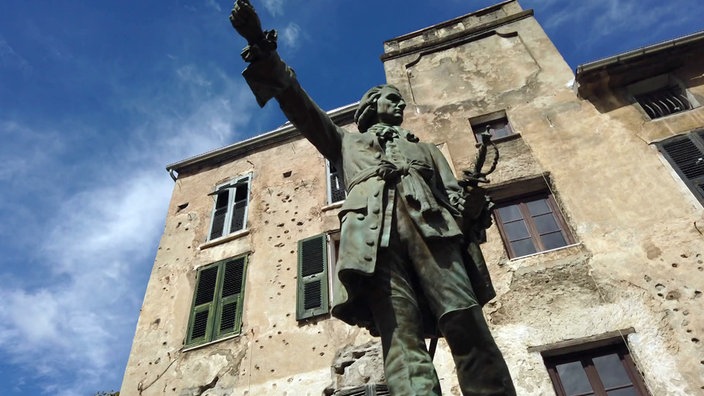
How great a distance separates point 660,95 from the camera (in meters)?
10.2

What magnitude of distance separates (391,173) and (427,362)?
3.76ft

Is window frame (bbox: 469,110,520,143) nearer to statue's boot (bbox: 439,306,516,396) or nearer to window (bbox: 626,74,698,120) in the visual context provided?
window (bbox: 626,74,698,120)

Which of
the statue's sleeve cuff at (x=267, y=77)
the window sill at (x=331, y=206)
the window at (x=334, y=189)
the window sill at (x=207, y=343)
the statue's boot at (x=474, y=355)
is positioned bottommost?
the statue's boot at (x=474, y=355)

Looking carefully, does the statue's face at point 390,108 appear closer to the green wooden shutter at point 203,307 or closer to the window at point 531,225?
the window at point 531,225

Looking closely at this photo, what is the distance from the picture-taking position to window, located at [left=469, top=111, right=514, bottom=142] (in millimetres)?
10594

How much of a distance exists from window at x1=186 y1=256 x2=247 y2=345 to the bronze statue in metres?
6.29

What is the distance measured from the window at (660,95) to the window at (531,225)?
2913 millimetres

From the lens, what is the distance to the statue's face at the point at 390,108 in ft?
12.4

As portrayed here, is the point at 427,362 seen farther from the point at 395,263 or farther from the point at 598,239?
the point at 598,239

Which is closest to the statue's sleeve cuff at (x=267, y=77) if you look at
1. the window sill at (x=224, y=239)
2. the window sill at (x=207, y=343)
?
the window sill at (x=207, y=343)

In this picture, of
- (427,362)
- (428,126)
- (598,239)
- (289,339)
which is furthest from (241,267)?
(427,362)

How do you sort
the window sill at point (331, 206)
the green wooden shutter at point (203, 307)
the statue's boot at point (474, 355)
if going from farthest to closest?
the window sill at point (331, 206)
the green wooden shutter at point (203, 307)
the statue's boot at point (474, 355)

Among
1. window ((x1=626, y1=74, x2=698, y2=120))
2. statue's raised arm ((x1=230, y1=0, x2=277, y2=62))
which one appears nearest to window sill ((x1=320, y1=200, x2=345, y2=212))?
window ((x1=626, y1=74, x2=698, y2=120))

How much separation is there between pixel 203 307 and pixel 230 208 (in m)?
2.53
